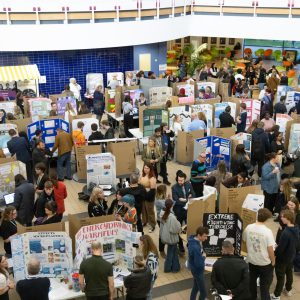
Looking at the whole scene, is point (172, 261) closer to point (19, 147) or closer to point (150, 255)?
point (150, 255)

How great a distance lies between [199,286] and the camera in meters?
6.47

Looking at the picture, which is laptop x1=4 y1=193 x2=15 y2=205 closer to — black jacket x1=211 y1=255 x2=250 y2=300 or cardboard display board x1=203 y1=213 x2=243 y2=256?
cardboard display board x1=203 y1=213 x2=243 y2=256

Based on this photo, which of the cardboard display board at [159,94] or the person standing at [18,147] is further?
the cardboard display board at [159,94]

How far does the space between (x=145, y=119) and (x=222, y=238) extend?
5877 millimetres

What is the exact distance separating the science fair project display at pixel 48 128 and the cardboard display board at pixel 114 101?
278 centimetres

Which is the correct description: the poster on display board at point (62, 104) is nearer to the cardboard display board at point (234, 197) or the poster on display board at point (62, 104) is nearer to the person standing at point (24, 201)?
the person standing at point (24, 201)

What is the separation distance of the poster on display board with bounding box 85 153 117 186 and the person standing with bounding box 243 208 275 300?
382 centimetres

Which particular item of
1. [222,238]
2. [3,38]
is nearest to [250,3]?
[3,38]

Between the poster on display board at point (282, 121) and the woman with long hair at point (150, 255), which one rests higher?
the poster on display board at point (282, 121)

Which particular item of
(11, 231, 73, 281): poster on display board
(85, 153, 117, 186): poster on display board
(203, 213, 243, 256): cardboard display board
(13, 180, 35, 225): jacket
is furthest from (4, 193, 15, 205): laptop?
(203, 213, 243, 256): cardboard display board

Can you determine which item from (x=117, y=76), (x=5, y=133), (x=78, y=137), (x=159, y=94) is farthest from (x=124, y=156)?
(x=117, y=76)

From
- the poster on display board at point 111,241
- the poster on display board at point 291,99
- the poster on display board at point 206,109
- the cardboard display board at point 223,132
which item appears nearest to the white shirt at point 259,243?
the poster on display board at point 111,241

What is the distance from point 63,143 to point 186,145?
9.70 feet

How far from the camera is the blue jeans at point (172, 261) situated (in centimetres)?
750
